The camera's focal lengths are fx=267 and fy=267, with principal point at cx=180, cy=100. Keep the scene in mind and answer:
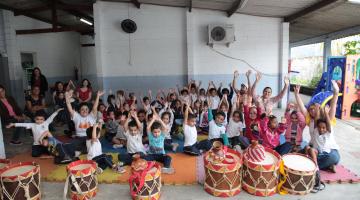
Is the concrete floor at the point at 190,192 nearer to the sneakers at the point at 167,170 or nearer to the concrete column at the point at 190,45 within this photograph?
the sneakers at the point at 167,170

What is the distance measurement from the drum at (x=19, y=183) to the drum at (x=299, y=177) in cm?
275

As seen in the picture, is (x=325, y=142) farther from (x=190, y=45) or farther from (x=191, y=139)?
(x=190, y=45)

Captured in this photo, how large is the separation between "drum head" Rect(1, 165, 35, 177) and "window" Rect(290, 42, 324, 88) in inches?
409

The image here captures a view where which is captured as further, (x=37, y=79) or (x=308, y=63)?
(x=308, y=63)

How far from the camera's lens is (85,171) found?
2.91 metres

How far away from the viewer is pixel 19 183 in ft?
9.11

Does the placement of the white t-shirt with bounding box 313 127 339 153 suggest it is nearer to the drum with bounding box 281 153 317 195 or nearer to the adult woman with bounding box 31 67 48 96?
the drum with bounding box 281 153 317 195

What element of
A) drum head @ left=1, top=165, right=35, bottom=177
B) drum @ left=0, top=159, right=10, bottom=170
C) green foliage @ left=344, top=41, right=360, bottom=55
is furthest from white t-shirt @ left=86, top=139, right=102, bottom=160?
green foliage @ left=344, top=41, right=360, bottom=55

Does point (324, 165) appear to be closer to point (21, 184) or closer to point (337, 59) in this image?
point (21, 184)

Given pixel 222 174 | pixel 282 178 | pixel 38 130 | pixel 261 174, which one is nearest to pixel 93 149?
pixel 38 130

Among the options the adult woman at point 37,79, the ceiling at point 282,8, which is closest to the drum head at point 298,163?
the ceiling at point 282,8

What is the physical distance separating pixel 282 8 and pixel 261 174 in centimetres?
521

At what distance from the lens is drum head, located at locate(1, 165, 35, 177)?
2853 mm

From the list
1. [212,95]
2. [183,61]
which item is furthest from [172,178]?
[183,61]
